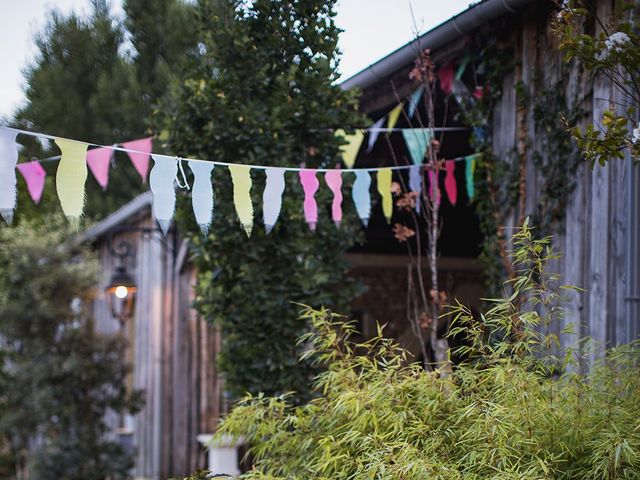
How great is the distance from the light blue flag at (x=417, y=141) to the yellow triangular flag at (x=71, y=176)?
7.69 ft

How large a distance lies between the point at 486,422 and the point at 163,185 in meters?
1.78

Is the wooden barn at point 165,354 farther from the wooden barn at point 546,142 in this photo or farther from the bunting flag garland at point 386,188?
the wooden barn at point 546,142

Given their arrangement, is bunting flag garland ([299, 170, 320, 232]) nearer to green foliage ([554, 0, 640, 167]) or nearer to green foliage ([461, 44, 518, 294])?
green foliage ([461, 44, 518, 294])

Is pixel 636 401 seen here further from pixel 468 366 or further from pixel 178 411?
pixel 178 411

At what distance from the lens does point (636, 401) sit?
3.43 metres

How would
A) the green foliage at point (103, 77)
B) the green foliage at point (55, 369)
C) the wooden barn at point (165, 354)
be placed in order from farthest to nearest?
the green foliage at point (103, 77) < the green foliage at point (55, 369) < the wooden barn at point (165, 354)

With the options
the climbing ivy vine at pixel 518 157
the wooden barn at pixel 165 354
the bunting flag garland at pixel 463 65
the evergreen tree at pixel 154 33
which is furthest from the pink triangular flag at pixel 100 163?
the evergreen tree at pixel 154 33

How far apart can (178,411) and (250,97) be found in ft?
14.0

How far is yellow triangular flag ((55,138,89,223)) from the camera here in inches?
149

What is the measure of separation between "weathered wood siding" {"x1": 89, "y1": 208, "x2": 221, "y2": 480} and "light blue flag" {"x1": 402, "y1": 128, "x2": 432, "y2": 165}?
3000mm

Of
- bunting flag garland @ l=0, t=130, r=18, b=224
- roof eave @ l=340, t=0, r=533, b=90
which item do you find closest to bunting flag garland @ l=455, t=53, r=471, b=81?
roof eave @ l=340, t=0, r=533, b=90

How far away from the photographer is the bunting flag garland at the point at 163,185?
12.8 feet

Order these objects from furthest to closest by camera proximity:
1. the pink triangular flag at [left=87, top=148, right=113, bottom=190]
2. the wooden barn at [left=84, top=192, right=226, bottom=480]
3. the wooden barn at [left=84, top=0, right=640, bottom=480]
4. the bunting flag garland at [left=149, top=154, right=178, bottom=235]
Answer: the wooden barn at [left=84, top=192, right=226, bottom=480], the pink triangular flag at [left=87, top=148, right=113, bottom=190], the wooden barn at [left=84, top=0, right=640, bottom=480], the bunting flag garland at [left=149, top=154, right=178, bottom=235]

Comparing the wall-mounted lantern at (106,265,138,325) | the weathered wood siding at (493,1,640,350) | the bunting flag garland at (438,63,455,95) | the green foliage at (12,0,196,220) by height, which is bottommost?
the wall-mounted lantern at (106,265,138,325)
